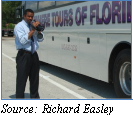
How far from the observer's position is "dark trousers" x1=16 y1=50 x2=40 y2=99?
4.88 m

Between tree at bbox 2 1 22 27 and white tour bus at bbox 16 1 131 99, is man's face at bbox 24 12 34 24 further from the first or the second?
tree at bbox 2 1 22 27

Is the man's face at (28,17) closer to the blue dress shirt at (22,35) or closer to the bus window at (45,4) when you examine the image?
the blue dress shirt at (22,35)

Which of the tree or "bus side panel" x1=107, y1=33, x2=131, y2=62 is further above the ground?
the tree

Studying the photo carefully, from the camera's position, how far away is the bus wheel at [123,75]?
5.25 m

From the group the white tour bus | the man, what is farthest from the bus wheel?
the man

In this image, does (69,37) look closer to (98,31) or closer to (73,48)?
(73,48)

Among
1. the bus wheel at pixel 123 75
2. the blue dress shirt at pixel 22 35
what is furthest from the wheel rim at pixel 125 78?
the blue dress shirt at pixel 22 35

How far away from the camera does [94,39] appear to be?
20.1 ft

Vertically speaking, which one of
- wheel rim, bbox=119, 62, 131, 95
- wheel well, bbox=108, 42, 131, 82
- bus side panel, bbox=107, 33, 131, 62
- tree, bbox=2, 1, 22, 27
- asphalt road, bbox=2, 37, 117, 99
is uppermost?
tree, bbox=2, 1, 22, 27

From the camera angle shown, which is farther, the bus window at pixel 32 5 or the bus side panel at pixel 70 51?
the bus window at pixel 32 5

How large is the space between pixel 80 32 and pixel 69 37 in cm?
71

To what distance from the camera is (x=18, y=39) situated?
15.6ft

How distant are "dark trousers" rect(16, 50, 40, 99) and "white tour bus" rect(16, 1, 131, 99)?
155cm

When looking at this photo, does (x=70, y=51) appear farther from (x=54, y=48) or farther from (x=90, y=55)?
(x=54, y=48)
